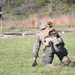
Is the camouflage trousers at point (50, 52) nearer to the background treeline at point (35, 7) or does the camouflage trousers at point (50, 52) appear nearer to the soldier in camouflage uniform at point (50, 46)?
the soldier in camouflage uniform at point (50, 46)

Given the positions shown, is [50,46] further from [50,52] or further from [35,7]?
[35,7]

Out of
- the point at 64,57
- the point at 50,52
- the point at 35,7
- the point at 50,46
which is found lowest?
the point at 35,7

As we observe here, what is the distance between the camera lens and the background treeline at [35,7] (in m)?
45.4

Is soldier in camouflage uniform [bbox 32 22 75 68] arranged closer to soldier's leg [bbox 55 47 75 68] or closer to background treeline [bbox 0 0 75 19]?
soldier's leg [bbox 55 47 75 68]

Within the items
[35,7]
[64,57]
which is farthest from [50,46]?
[35,7]

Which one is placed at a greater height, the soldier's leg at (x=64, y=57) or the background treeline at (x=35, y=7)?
the soldier's leg at (x=64, y=57)

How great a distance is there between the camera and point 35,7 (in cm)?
4816

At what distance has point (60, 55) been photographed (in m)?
9.66

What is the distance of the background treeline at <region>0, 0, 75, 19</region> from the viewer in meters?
45.4

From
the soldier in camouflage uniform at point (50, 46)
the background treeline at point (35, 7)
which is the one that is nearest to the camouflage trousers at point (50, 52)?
the soldier in camouflage uniform at point (50, 46)

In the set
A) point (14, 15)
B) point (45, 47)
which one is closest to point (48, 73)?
point (45, 47)

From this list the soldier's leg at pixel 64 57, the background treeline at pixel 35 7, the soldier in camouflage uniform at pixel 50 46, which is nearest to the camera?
the soldier's leg at pixel 64 57

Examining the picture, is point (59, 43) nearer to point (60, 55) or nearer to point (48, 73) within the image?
point (60, 55)

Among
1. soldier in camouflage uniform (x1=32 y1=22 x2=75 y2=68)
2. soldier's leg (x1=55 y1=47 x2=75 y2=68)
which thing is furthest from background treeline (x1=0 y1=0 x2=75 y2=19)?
soldier's leg (x1=55 y1=47 x2=75 y2=68)
